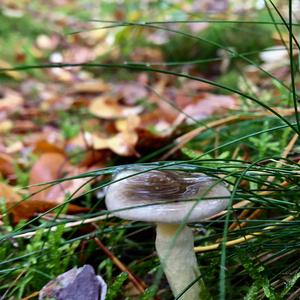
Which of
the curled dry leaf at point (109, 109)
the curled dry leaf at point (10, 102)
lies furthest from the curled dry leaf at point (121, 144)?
the curled dry leaf at point (10, 102)

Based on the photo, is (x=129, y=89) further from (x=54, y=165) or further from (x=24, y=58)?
(x=54, y=165)

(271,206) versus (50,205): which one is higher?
(271,206)

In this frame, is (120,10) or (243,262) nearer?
(243,262)

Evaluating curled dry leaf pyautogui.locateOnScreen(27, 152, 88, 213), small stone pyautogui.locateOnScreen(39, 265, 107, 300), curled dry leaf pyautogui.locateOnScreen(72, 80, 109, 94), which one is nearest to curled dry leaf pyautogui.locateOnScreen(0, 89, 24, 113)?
curled dry leaf pyautogui.locateOnScreen(72, 80, 109, 94)

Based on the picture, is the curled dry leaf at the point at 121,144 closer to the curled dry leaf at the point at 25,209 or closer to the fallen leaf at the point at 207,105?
the curled dry leaf at the point at 25,209

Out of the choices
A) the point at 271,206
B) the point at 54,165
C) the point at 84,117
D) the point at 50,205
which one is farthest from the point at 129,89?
the point at 271,206

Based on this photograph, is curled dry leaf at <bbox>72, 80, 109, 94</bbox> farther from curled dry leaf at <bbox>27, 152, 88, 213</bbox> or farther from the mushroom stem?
the mushroom stem
